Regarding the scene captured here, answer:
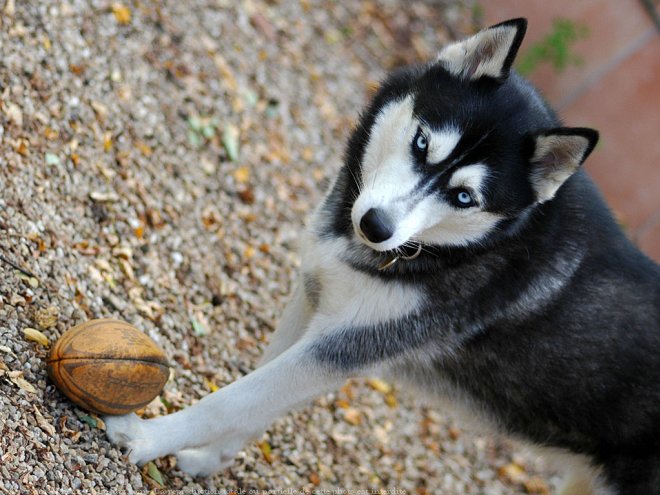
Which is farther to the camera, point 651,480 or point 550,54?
point 550,54

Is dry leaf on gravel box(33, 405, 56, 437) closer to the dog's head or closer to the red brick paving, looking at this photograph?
the dog's head

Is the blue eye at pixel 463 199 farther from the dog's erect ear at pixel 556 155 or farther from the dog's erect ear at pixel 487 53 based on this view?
the dog's erect ear at pixel 487 53

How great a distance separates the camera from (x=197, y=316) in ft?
15.0

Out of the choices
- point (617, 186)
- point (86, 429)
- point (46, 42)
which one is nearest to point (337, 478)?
point (86, 429)

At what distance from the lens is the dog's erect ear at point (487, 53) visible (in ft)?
10.7

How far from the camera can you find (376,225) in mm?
3125

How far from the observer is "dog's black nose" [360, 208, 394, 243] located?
3.12 m

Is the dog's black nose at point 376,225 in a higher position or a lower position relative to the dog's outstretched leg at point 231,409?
higher

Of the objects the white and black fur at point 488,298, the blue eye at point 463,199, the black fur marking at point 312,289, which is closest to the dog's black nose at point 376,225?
the white and black fur at point 488,298

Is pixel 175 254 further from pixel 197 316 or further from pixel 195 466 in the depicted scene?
pixel 195 466

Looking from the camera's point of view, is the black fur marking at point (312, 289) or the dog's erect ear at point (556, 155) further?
the black fur marking at point (312, 289)

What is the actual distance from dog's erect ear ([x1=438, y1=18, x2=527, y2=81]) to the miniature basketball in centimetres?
170

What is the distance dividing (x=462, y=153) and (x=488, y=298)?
0.65 m

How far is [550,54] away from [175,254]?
442 centimetres
